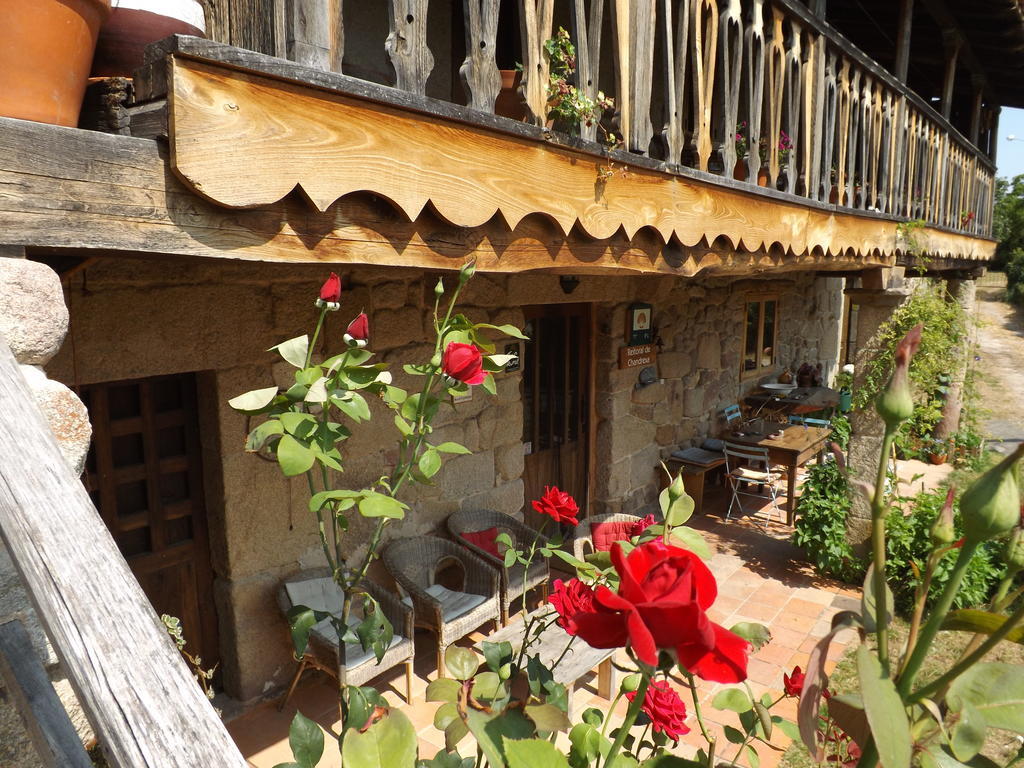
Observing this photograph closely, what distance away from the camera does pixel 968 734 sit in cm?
55

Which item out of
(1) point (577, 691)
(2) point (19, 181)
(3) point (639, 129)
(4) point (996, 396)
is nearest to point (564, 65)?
(3) point (639, 129)

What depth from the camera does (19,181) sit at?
1031 mm

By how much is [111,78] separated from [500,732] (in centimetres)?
140

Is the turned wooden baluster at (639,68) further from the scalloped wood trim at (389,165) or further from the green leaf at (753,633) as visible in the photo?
the green leaf at (753,633)

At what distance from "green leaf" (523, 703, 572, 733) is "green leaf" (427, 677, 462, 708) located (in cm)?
16

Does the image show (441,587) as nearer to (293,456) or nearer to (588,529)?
(588,529)

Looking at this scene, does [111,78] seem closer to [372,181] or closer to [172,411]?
[372,181]

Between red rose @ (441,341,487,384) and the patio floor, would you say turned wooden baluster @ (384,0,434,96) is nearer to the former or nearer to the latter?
red rose @ (441,341,487,384)

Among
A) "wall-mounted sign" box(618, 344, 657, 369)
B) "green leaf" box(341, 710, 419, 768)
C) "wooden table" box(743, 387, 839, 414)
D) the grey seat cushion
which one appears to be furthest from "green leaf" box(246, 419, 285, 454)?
"wooden table" box(743, 387, 839, 414)

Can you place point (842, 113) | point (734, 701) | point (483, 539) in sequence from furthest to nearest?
1. point (842, 113)
2. point (483, 539)
3. point (734, 701)

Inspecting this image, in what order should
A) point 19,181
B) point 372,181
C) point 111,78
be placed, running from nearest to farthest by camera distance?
point 19,181
point 111,78
point 372,181

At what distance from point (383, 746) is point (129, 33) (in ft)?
4.97

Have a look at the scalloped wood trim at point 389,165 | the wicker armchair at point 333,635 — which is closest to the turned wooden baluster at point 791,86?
the scalloped wood trim at point 389,165

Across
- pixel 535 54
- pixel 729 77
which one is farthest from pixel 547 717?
pixel 729 77
